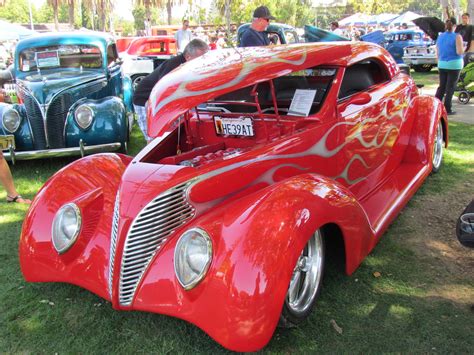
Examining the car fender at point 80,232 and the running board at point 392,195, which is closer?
the car fender at point 80,232

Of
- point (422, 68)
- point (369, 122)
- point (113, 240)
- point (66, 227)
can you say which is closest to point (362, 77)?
point (369, 122)

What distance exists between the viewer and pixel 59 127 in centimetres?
639

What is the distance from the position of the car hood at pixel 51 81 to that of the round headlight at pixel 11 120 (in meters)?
0.38

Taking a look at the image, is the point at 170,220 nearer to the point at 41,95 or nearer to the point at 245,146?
the point at 245,146

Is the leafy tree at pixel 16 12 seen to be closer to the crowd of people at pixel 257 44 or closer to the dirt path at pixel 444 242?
the crowd of people at pixel 257 44

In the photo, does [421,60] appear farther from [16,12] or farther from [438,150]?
[16,12]

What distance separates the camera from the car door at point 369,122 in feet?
11.8

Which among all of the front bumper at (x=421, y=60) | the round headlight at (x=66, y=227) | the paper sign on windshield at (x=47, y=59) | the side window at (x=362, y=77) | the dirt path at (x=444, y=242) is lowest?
the dirt path at (x=444, y=242)

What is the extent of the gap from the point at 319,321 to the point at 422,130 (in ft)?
9.44

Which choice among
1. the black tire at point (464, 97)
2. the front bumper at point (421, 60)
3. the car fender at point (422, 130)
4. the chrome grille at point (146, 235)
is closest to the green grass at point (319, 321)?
the chrome grille at point (146, 235)

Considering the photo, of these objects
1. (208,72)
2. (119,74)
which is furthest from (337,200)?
(119,74)

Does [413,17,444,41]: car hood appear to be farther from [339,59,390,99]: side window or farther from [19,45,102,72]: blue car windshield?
[19,45,102,72]: blue car windshield

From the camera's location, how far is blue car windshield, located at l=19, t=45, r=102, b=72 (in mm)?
7430

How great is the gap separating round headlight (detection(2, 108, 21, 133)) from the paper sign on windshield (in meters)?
1.49
